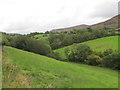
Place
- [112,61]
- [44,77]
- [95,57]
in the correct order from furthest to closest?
[95,57] → [112,61] → [44,77]

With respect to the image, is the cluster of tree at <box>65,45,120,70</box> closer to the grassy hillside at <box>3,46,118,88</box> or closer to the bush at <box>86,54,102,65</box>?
the bush at <box>86,54,102,65</box>

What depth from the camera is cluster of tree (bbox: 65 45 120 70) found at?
120 feet

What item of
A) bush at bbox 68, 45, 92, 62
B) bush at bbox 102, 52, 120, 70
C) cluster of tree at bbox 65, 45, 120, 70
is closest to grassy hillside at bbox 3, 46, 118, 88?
bush at bbox 102, 52, 120, 70

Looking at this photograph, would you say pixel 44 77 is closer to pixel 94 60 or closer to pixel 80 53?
pixel 94 60

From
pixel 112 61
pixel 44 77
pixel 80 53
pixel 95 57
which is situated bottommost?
pixel 112 61

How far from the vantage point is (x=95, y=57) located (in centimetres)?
4075

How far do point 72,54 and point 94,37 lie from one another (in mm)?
36226

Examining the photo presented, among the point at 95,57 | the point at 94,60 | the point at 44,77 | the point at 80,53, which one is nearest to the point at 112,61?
the point at 95,57

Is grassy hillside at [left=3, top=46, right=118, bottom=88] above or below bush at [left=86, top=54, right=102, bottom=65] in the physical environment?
above

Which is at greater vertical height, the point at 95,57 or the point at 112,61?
the point at 95,57

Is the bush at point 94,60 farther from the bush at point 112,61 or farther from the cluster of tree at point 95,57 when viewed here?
the bush at point 112,61

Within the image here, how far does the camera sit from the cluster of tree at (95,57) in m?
36.5

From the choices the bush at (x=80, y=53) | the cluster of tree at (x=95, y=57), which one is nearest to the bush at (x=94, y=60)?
the cluster of tree at (x=95, y=57)

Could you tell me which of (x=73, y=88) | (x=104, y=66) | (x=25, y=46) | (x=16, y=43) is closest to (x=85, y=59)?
(x=104, y=66)
